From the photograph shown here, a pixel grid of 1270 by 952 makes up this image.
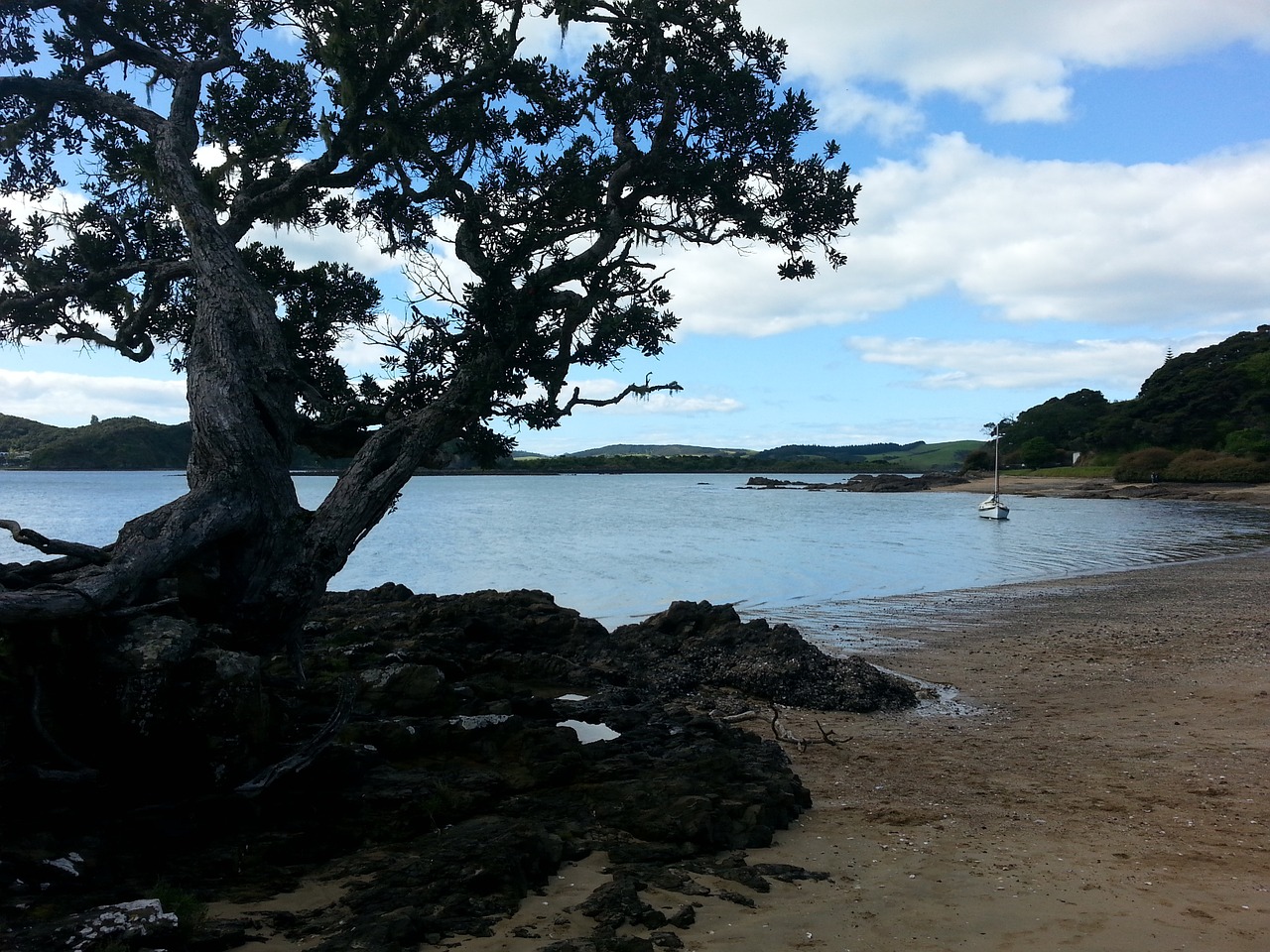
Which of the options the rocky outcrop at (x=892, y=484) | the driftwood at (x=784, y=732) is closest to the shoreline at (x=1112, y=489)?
the rocky outcrop at (x=892, y=484)

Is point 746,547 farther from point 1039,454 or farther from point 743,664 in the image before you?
point 1039,454

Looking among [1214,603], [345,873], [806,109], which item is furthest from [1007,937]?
[1214,603]

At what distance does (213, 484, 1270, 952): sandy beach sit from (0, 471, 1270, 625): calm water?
11.9m

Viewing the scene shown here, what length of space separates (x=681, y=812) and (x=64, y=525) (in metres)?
58.8

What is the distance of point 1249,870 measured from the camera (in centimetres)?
599

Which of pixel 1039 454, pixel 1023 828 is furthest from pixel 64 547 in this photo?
pixel 1039 454

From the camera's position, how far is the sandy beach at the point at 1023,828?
5121 mm

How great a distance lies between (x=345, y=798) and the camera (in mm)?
6668

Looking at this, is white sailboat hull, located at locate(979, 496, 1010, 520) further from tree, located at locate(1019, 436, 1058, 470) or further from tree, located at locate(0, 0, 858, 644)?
tree, located at locate(1019, 436, 1058, 470)

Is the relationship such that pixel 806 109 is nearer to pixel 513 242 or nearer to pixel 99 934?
pixel 513 242

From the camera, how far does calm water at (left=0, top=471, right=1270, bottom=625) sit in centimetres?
2977

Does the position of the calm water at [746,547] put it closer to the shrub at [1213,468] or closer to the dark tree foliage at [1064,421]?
the shrub at [1213,468]

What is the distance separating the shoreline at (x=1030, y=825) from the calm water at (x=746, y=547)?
1171 centimetres

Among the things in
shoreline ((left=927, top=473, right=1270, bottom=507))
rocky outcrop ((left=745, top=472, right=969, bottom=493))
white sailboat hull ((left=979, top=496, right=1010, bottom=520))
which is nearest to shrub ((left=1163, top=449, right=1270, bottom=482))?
shoreline ((left=927, top=473, right=1270, bottom=507))
